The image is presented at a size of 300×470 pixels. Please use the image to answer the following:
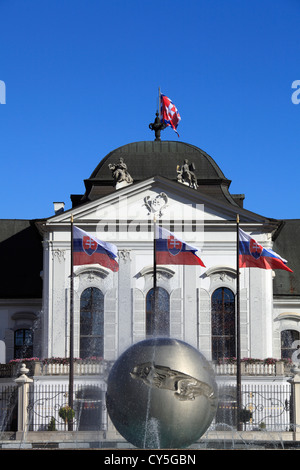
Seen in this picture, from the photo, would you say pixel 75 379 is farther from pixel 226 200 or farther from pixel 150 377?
pixel 150 377

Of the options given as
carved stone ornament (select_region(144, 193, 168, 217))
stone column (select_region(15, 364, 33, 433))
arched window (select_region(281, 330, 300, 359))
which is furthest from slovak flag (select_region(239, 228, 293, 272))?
arched window (select_region(281, 330, 300, 359))

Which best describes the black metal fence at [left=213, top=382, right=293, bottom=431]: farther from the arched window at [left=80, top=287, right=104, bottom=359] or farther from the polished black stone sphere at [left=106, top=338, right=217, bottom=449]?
the polished black stone sphere at [left=106, top=338, right=217, bottom=449]

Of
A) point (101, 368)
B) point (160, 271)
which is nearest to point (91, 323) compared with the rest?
point (160, 271)

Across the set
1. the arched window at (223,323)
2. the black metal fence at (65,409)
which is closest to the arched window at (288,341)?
the arched window at (223,323)

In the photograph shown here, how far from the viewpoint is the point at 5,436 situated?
38156 mm

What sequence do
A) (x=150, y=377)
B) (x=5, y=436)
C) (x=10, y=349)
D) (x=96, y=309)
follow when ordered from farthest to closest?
(x=10, y=349) → (x=96, y=309) → (x=5, y=436) → (x=150, y=377)

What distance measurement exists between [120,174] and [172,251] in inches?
303

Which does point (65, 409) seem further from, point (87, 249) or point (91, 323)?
point (91, 323)

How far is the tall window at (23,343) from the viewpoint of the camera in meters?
54.8

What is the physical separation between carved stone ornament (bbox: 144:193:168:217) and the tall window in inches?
401

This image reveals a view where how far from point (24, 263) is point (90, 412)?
55.5ft

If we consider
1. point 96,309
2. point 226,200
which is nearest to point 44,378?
point 96,309

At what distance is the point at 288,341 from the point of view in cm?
5519

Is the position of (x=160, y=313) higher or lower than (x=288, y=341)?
higher
